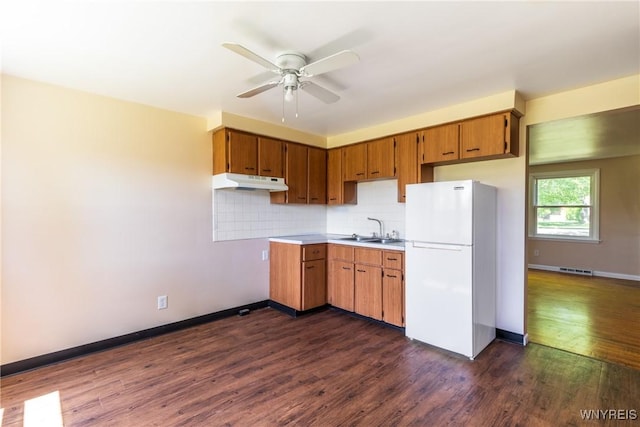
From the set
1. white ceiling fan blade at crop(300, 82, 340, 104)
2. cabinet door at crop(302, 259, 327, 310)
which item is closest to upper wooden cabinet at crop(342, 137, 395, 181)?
cabinet door at crop(302, 259, 327, 310)

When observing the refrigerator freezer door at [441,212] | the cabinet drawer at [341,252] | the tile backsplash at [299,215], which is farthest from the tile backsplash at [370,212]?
the refrigerator freezer door at [441,212]

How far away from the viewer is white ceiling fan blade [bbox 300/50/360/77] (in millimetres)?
1710

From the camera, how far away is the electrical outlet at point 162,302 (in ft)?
10.5

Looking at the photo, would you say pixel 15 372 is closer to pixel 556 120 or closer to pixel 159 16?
pixel 159 16

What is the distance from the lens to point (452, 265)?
271 centimetres

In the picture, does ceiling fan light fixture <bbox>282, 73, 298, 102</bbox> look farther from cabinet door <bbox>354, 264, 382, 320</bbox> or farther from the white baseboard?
the white baseboard

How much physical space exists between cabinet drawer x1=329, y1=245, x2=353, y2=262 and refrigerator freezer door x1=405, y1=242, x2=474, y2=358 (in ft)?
2.58

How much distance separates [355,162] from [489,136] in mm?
1666

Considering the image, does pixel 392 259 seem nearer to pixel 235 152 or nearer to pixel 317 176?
pixel 317 176

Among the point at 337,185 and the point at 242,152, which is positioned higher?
the point at 242,152

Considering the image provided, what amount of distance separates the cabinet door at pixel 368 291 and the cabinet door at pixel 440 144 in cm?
135

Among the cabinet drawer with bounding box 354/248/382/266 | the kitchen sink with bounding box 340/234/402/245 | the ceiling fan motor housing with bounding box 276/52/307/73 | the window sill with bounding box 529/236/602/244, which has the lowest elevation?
the window sill with bounding box 529/236/602/244

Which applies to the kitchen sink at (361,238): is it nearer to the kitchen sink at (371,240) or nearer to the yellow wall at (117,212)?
the kitchen sink at (371,240)

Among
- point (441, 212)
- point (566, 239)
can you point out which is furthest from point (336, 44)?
point (566, 239)
